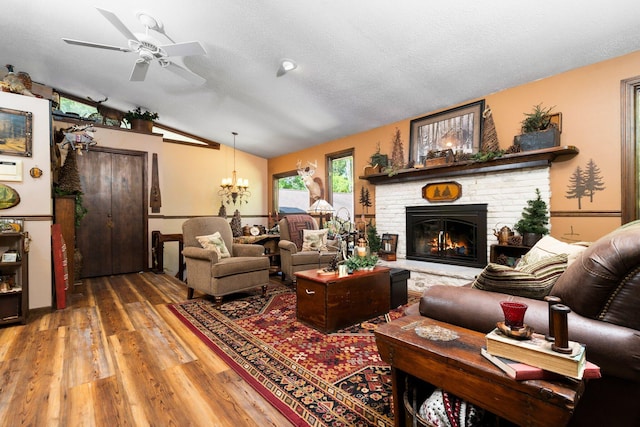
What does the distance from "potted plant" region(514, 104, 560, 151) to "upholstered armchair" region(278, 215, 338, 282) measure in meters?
2.61

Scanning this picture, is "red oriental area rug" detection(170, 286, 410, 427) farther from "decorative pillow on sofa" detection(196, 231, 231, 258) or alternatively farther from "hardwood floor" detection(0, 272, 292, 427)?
"decorative pillow on sofa" detection(196, 231, 231, 258)

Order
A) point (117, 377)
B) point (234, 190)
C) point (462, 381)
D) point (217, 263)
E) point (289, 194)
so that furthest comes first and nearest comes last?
point (289, 194) → point (234, 190) → point (217, 263) → point (117, 377) → point (462, 381)

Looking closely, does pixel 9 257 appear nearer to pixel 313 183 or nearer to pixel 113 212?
pixel 113 212

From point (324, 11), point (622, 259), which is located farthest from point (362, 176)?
point (622, 259)

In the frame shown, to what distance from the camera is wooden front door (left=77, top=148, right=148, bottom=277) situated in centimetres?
497

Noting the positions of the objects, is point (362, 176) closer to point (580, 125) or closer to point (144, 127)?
point (580, 125)

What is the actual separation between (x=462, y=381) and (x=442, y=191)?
3555 millimetres

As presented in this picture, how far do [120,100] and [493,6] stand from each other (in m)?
5.69

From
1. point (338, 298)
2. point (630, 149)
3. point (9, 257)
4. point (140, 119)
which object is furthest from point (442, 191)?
point (140, 119)

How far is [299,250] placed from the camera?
15.8 ft

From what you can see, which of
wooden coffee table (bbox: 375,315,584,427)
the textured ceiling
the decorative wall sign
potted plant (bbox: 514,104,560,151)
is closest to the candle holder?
wooden coffee table (bbox: 375,315,584,427)

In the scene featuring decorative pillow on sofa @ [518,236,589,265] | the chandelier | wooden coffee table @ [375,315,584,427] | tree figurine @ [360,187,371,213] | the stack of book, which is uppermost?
the chandelier

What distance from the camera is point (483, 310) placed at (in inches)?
49.4

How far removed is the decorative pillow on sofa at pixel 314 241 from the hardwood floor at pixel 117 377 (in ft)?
6.86
